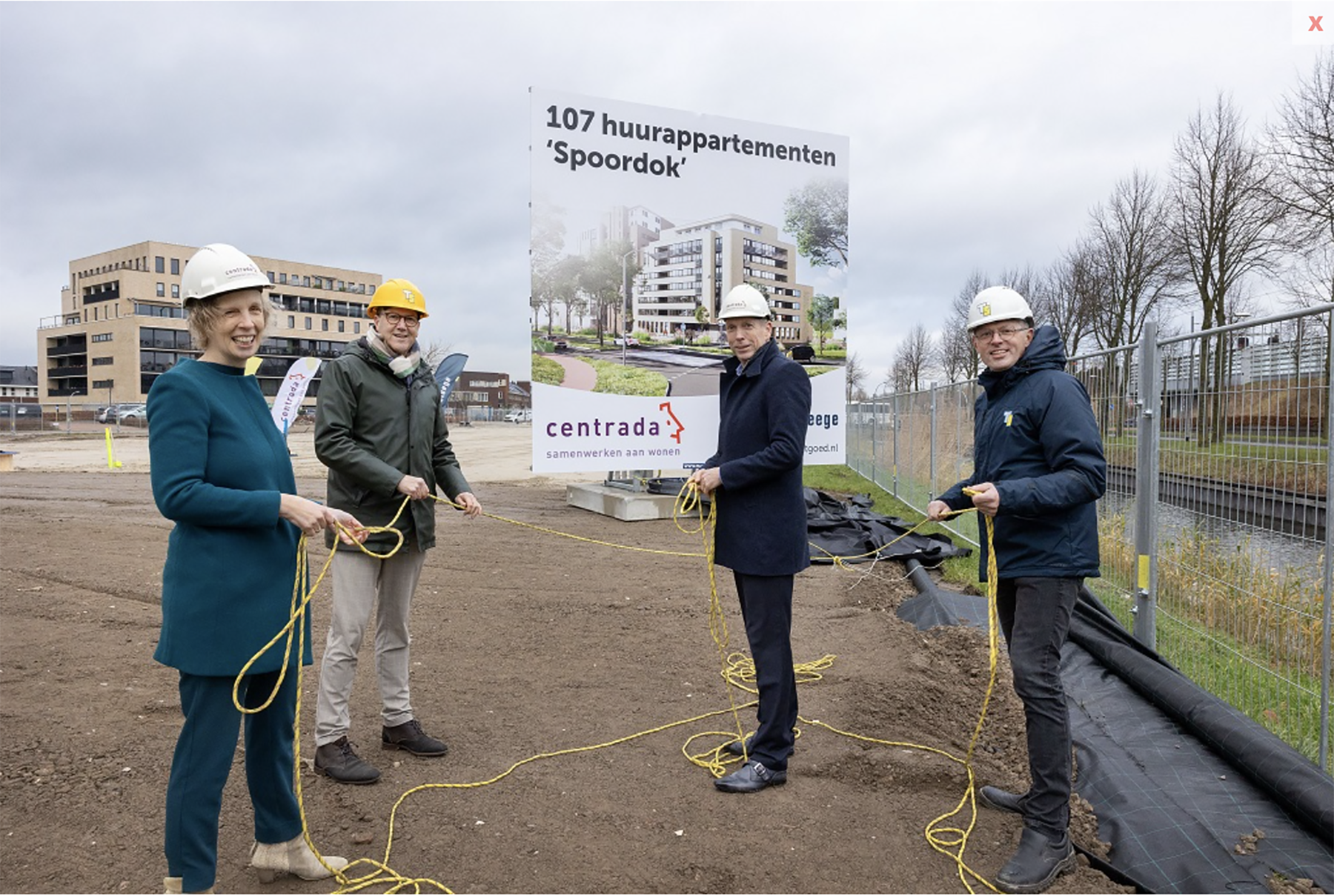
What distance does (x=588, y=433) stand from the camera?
9508 millimetres

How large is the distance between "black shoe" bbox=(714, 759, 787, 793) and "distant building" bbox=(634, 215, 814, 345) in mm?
6903

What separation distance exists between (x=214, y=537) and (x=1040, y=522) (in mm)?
2872

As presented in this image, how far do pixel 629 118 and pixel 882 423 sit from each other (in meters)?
11.9

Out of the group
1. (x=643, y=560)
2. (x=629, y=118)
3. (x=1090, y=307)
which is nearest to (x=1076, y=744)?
(x=643, y=560)

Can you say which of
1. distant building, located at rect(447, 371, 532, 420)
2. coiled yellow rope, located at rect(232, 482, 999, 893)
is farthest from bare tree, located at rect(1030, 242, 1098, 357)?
distant building, located at rect(447, 371, 532, 420)

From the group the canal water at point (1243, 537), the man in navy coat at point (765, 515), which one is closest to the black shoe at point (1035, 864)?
the man in navy coat at point (765, 515)

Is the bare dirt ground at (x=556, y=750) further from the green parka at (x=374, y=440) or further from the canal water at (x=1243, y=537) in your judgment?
the canal water at (x=1243, y=537)

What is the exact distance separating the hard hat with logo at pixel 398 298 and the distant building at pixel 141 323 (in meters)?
72.5

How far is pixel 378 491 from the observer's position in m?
3.86

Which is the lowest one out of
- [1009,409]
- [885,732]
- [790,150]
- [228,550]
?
[885,732]

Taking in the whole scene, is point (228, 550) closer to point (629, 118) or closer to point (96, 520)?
point (629, 118)

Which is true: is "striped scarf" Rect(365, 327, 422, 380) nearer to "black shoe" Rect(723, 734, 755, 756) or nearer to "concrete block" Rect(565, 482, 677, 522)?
"black shoe" Rect(723, 734, 755, 756)

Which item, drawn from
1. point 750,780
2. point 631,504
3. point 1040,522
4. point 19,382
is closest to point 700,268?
point 631,504

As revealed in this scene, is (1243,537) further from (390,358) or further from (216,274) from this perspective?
(216,274)
